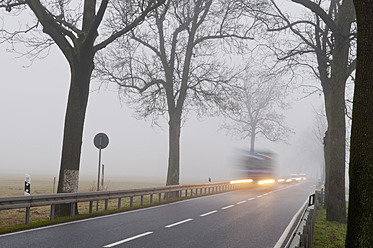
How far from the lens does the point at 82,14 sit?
528 inches

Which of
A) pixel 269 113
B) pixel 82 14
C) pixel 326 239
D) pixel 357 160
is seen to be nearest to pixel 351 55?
pixel 326 239

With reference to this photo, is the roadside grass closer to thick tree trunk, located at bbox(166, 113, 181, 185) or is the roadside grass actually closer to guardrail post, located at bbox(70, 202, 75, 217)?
guardrail post, located at bbox(70, 202, 75, 217)

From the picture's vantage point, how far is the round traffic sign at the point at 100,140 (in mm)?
15417

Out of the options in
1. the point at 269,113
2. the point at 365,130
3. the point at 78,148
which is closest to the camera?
the point at 365,130

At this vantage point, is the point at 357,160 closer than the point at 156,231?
Yes

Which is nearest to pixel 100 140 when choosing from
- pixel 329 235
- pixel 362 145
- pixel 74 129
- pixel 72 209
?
pixel 74 129

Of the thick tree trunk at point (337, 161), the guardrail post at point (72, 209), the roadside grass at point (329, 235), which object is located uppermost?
the thick tree trunk at point (337, 161)

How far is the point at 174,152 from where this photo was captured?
71.9ft

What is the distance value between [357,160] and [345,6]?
32.4 ft

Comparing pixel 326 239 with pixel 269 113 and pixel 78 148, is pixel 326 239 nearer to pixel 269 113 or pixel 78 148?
pixel 78 148

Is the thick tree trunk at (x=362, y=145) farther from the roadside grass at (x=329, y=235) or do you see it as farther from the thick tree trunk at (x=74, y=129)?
the thick tree trunk at (x=74, y=129)

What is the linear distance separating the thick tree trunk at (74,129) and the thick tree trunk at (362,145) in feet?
29.7

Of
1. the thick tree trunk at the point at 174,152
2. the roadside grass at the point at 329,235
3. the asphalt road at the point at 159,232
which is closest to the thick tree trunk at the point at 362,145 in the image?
the asphalt road at the point at 159,232

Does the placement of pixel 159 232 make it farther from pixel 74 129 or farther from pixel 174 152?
pixel 174 152
